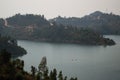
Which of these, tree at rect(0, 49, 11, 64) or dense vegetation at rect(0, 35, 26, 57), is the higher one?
tree at rect(0, 49, 11, 64)

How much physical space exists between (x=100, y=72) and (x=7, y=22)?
129 m

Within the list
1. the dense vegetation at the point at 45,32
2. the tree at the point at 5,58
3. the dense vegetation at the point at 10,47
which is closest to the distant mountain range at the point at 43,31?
the dense vegetation at the point at 45,32

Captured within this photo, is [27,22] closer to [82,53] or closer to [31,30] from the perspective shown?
[31,30]

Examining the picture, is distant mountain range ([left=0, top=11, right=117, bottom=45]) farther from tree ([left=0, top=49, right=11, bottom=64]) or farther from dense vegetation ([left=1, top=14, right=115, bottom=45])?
tree ([left=0, top=49, right=11, bottom=64])

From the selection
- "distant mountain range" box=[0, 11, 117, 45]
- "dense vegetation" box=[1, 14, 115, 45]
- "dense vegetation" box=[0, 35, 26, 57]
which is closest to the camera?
"dense vegetation" box=[0, 35, 26, 57]

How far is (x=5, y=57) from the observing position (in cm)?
4141

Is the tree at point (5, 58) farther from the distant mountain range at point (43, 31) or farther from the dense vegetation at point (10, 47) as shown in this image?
the distant mountain range at point (43, 31)

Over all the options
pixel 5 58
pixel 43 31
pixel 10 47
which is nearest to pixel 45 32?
pixel 43 31

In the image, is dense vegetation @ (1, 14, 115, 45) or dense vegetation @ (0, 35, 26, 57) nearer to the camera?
dense vegetation @ (0, 35, 26, 57)

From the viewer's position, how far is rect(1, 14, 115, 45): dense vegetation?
15411 cm

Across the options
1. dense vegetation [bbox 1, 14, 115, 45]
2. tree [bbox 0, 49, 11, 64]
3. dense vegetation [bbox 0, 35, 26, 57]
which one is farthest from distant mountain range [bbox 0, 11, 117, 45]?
tree [bbox 0, 49, 11, 64]

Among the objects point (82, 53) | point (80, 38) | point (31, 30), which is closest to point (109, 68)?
point (82, 53)

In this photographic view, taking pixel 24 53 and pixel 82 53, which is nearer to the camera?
pixel 24 53

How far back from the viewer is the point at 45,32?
563ft
